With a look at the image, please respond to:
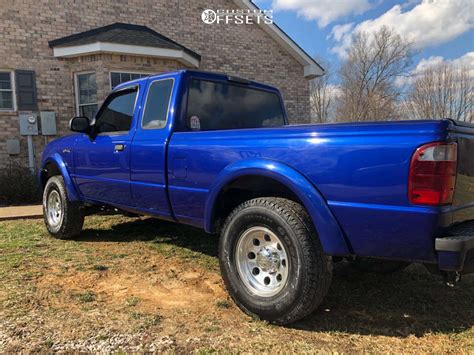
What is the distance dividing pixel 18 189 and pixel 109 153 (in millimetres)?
5688

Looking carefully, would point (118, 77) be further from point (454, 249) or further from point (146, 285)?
point (454, 249)

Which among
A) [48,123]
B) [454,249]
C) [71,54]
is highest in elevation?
[71,54]

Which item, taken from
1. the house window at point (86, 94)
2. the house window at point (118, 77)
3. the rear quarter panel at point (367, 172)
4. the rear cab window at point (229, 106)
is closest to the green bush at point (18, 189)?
the house window at point (86, 94)

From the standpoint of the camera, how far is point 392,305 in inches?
135

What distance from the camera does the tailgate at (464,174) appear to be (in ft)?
8.23

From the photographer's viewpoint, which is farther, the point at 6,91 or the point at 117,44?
the point at 6,91

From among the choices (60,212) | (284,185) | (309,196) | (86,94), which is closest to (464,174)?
(309,196)

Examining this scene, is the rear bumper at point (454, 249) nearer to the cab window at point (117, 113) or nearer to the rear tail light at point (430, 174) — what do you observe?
the rear tail light at point (430, 174)

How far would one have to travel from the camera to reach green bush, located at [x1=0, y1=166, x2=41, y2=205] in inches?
359

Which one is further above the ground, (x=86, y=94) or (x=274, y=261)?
(x=86, y=94)

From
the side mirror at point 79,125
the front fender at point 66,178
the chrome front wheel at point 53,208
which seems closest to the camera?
the side mirror at point 79,125

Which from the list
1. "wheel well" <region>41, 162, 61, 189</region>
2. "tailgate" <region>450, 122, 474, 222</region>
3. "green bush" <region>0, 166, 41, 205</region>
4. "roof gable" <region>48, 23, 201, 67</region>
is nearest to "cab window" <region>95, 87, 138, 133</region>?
"wheel well" <region>41, 162, 61, 189</region>

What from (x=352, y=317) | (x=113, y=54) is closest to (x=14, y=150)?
(x=113, y=54)

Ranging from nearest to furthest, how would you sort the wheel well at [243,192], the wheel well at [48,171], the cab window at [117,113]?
1. the wheel well at [243,192]
2. the cab window at [117,113]
3. the wheel well at [48,171]
